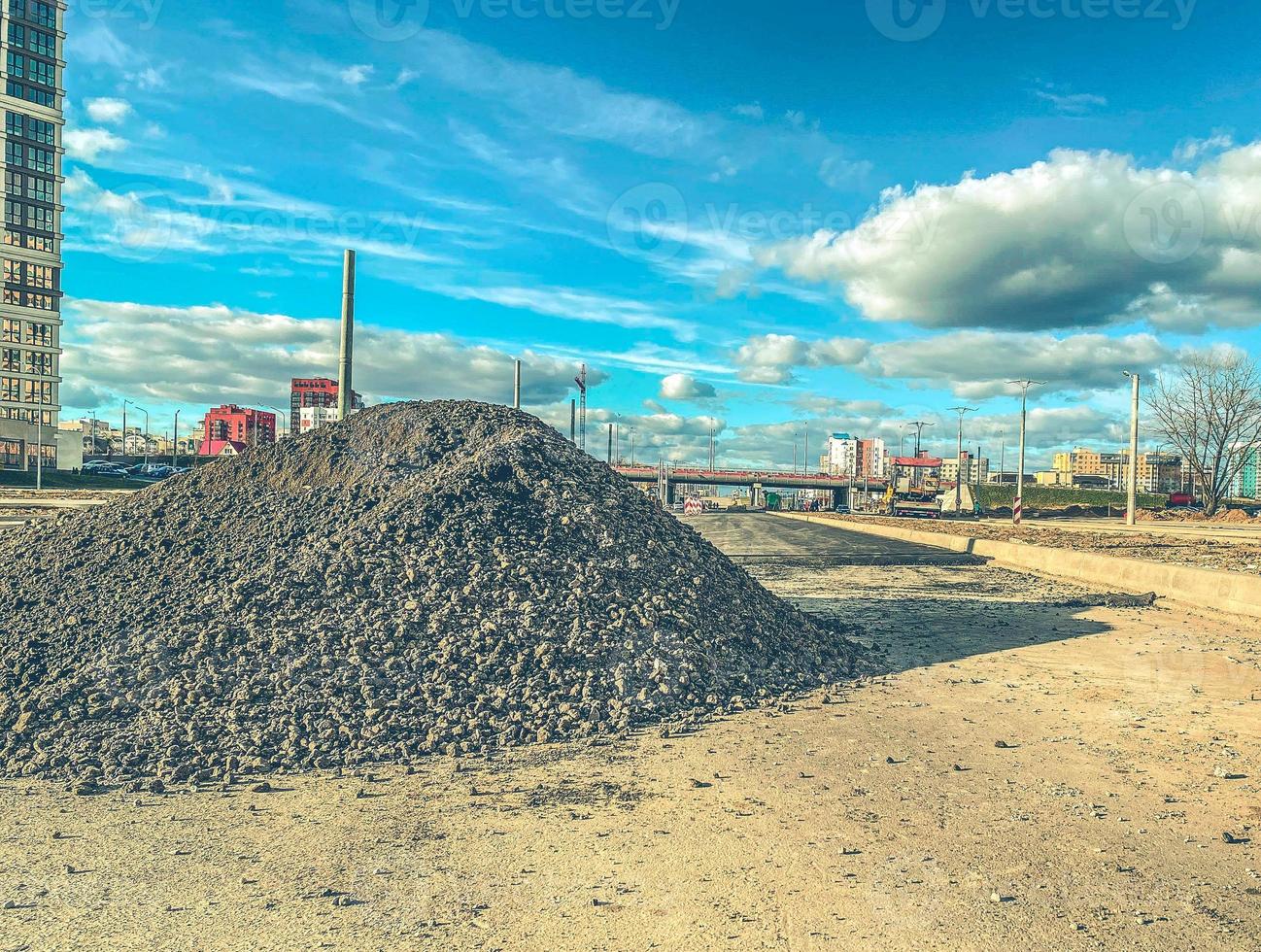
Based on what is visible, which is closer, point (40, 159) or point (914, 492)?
point (40, 159)

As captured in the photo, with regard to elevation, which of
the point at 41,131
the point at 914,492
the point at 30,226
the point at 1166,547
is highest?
the point at 41,131

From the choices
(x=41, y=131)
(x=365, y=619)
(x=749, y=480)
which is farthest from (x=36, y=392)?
(x=365, y=619)

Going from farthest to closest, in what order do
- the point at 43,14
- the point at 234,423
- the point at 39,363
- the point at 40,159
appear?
the point at 234,423, the point at 39,363, the point at 40,159, the point at 43,14

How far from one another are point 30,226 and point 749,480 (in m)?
79.4

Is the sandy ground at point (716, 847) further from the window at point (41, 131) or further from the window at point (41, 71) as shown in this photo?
the window at point (41, 71)

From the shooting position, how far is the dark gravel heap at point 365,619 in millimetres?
5801

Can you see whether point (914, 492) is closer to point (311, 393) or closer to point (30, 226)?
point (311, 393)

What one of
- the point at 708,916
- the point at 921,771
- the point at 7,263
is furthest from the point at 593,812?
the point at 7,263

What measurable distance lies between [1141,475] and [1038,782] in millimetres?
224857

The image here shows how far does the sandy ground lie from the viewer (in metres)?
3.49

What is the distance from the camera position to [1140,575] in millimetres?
16766

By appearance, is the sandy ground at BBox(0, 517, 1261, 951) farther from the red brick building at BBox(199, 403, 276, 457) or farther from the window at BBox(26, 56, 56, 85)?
the red brick building at BBox(199, 403, 276, 457)

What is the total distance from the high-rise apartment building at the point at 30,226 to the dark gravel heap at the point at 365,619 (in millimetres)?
81255

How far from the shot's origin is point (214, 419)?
119 metres
